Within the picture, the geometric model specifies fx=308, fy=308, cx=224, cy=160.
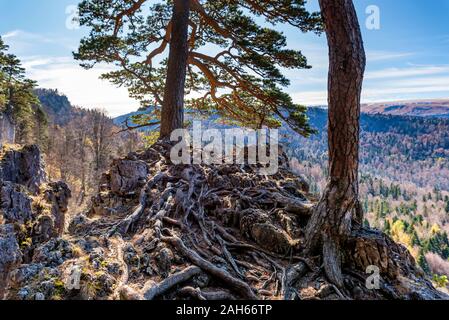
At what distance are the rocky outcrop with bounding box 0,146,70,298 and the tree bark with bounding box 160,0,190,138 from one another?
11.1 ft

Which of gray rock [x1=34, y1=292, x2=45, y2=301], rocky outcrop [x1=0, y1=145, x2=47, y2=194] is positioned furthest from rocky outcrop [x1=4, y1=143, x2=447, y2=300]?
rocky outcrop [x1=0, y1=145, x2=47, y2=194]

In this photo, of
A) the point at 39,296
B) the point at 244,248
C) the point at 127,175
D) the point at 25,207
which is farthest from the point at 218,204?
the point at 25,207

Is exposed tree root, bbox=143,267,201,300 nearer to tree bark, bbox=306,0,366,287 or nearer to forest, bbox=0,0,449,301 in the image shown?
forest, bbox=0,0,449,301

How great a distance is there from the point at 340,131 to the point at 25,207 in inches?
262

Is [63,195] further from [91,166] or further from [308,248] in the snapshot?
[91,166]

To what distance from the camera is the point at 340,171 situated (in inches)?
159

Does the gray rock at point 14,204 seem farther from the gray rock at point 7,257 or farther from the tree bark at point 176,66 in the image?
the tree bark at point 176,66

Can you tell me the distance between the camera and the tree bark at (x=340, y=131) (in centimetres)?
387

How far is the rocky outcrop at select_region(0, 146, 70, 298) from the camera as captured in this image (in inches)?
192

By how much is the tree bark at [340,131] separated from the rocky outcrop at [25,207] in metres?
4.06

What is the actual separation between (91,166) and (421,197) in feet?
662

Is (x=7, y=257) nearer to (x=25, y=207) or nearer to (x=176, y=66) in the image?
(x=25, y=207)
